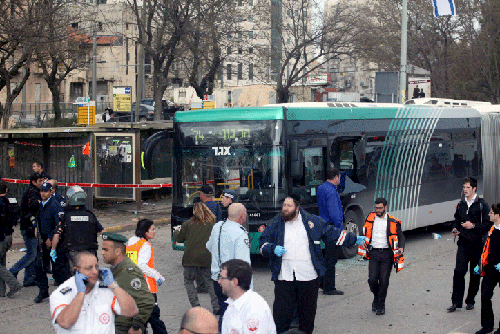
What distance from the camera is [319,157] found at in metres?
12.0

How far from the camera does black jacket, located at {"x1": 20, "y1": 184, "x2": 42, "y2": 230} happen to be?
32.5 feet

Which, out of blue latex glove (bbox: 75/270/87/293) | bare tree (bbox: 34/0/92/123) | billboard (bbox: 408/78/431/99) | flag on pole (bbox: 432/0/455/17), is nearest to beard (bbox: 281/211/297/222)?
blue latex glove (bbox: 75/270/87/293)

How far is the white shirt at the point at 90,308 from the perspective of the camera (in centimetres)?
434

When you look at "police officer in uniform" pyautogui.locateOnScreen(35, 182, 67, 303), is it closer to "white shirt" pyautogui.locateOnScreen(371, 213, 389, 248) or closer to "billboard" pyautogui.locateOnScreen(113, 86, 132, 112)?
"white shirt" pyautogui.locateOnScreen(371, 213, 389, 248)

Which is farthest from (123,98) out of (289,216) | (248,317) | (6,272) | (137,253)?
(248,317)

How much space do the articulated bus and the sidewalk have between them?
5.04 m

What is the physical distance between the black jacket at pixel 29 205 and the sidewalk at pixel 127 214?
5121mm

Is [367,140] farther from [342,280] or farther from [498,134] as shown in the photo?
[498,134]

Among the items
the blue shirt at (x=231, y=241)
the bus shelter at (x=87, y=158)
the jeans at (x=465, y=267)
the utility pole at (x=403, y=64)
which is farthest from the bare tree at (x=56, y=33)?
the jeans at (x=465, y=267)

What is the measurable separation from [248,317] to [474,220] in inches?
208

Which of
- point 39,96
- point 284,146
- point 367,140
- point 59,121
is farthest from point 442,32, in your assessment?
point 39,96

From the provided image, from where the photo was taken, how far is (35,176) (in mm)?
10117

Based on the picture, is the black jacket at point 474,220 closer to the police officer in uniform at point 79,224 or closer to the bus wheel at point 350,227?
the bus wheel at point 350,227

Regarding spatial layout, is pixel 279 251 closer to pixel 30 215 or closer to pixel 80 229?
pixel 80 229
